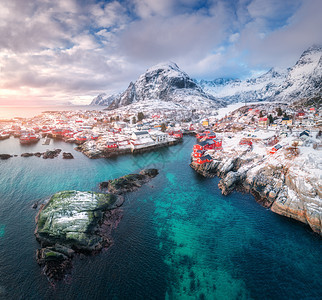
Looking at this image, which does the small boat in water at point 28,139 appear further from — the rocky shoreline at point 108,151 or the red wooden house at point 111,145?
the red wooden house at point 111,145

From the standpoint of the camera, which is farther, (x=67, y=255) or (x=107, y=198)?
(x=107, y=198)

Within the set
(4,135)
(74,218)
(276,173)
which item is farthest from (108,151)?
(4,135)

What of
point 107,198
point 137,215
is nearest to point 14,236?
point 107,198

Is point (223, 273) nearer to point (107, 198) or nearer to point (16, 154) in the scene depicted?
point (107, 198)

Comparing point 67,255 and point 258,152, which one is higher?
point 258,152

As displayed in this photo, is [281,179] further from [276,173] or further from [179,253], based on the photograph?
[179,253]

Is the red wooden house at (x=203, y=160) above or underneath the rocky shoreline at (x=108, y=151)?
above

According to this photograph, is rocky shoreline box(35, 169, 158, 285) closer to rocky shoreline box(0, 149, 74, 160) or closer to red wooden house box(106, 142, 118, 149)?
rocky shoreline box(0, 149, 74, 160)

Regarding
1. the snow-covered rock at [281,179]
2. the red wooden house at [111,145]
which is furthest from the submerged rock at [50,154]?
the snow-covered rock at [281,179]
